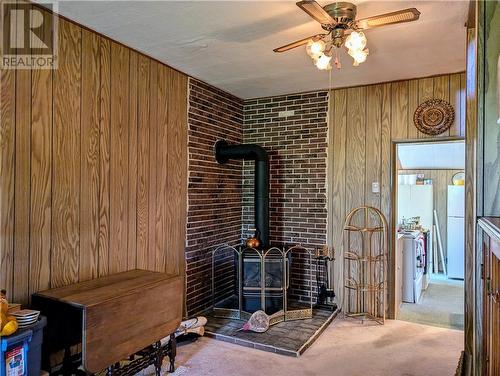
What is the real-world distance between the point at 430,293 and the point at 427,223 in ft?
4.59

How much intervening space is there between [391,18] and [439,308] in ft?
11.4

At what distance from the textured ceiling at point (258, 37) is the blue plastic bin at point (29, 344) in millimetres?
1849

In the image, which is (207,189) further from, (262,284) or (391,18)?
(391,18)

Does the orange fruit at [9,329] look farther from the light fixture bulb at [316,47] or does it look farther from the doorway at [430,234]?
the doorway at [430,234]

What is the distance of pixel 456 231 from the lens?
5398 mm

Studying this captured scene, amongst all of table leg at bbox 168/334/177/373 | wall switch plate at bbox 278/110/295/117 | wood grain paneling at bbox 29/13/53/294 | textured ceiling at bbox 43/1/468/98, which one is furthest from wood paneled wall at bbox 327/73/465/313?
wood grain paneling at bbox 29/13/53/294

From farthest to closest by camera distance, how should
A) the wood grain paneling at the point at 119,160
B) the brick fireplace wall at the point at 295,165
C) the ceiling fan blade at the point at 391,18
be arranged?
1. the brick fireplace wall at the point at 295,165
2. the wood grain paneling at the point at 119,160
3. the ceiling fan blade at the point at 391,18

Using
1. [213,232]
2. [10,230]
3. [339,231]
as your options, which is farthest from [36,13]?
[339,231]

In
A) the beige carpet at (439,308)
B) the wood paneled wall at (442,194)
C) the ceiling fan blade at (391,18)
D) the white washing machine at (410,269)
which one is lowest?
the beige carpet at (439,308)

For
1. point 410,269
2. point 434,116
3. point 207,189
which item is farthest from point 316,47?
point 410,269

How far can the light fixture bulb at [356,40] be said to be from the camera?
2033mm

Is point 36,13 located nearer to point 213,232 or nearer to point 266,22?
point 266,22

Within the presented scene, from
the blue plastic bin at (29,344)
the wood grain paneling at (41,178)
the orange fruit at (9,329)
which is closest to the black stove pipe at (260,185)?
the wood grain paneling at (41,178)

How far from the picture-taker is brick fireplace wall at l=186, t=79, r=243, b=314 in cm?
358
